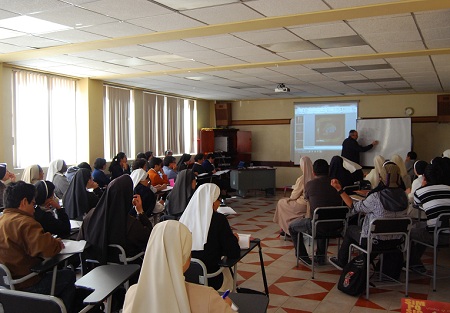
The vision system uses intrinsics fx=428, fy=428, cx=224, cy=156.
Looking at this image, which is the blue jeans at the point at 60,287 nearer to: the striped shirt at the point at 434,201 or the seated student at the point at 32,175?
the seated student at the point at 32,175

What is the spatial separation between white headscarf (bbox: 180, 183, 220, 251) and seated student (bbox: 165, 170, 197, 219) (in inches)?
77.4

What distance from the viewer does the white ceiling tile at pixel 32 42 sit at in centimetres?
554

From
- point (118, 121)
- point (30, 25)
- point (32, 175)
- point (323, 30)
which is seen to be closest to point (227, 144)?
point (118, 121)

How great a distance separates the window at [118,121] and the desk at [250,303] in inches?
321

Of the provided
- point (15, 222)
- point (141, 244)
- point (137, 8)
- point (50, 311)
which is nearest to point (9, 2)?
point (137, 8)

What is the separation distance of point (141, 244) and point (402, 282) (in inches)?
121

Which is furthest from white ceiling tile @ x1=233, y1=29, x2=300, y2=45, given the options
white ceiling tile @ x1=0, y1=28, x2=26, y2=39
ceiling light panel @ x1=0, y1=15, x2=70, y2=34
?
white ceiling tile @ x1=0, y1=28, x2=26, y2=39

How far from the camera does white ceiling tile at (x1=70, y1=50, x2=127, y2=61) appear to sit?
6316 mm

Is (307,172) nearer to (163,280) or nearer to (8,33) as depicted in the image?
(8,33)

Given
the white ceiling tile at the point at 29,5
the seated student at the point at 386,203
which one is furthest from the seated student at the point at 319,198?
the white ceiling tile at the point at 29,5

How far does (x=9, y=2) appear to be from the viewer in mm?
4035

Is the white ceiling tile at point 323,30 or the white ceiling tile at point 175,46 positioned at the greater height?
the white ceiling tile at point 175,46

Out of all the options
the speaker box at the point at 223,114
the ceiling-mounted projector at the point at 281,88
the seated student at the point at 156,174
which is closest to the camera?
the seated student at the point at 156,174

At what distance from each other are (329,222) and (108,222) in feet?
8.97
